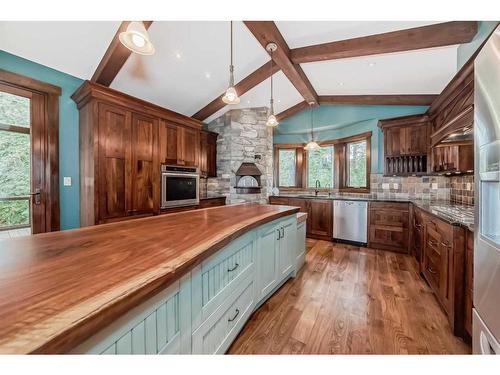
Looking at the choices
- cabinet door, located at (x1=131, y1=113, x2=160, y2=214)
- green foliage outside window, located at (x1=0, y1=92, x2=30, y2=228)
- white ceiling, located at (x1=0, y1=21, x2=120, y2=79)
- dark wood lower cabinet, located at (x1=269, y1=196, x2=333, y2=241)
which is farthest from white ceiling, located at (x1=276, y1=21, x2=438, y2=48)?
green foliage outside window, located at (x1=0, y1=92, x2=30, y2=228)

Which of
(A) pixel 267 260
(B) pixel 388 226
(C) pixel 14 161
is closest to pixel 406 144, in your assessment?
(B) pixel 388 226

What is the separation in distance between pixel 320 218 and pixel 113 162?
3728mm

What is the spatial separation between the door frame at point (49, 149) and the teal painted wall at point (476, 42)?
4.55 meters

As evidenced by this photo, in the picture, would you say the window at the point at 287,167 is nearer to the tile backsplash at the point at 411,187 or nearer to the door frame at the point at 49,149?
the tile backsplash at the point at 411,187

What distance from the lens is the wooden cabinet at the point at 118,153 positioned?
267 centimetres

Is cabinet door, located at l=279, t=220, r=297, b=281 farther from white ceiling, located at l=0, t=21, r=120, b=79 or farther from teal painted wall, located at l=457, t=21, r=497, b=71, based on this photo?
white ceiling, located at l=0, t=21, r=120, b=79

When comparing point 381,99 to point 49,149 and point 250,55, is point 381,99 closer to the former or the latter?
point 250,55

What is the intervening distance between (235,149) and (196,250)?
4130 mm

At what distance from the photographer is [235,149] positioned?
493 centimetres

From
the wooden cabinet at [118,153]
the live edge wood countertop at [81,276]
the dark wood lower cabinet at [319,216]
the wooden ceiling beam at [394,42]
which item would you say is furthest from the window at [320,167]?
the live edge wood countertop at [81,276]

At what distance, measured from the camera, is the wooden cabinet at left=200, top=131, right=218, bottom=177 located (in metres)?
4.55

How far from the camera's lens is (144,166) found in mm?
3215

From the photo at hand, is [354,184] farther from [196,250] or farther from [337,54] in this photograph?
[196,250]
